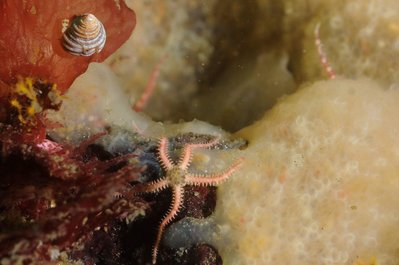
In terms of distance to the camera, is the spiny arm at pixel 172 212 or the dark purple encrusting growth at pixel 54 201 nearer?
the dark purple encrusting growth at pixel 54 201

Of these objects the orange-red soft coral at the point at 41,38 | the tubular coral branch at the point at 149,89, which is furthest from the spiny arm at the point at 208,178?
the tubular coral branch at the point at 149,89

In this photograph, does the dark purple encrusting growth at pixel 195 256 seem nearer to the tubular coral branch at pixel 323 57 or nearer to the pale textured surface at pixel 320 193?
the pale textured surface at pixel 320 193

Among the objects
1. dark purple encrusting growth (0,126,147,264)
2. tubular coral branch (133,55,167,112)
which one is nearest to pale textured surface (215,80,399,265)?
dark purple encrusting growth (0,126,147,264)

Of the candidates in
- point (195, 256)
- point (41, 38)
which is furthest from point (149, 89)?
point (195, 256)

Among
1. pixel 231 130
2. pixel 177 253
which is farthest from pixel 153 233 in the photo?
pixel 231 130

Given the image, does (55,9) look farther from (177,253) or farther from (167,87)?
(177,253)

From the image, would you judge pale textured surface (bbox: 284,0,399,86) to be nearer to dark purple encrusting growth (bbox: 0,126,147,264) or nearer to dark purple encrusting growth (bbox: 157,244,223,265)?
dark purple encrusting growth (bbox: 157,244,223,265)
